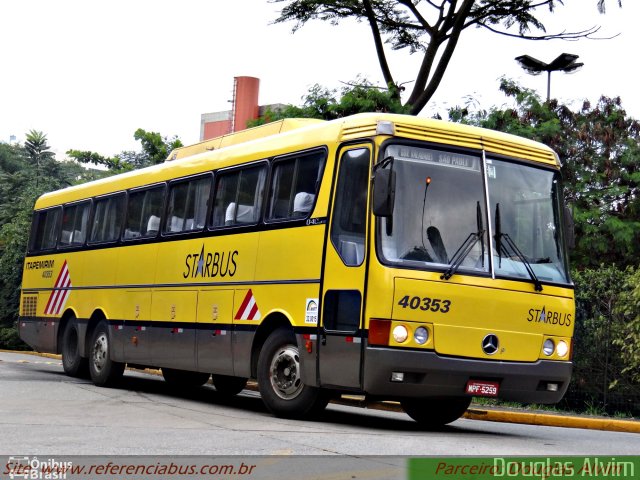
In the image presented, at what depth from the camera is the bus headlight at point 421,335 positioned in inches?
467

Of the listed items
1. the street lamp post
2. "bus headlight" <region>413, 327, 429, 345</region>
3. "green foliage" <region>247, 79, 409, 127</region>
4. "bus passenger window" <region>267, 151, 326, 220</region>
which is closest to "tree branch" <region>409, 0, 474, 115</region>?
"green foliage" <region>247, 79, 409, 127</region>

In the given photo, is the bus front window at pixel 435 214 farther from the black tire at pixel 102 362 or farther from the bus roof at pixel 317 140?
the black tire at pixel 102 362

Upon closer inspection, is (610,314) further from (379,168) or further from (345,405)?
(379,168)

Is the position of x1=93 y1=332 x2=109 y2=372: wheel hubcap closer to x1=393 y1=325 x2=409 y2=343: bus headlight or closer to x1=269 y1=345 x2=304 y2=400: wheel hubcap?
x1=269 y1=345 x2=304 y2=400: wheel hubcap

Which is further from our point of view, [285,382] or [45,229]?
[45,229]

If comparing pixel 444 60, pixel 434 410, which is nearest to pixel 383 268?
pixel 434 410

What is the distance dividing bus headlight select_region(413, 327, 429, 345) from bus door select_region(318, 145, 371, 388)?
0.57m

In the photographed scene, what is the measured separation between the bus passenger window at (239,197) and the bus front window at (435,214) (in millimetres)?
2799

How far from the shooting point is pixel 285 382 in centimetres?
1330

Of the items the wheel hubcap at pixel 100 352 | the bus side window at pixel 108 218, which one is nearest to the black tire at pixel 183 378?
the wheel hubcap at pixel 100 352

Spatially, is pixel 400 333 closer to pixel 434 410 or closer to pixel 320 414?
pixel 434 410

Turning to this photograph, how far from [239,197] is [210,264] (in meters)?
1.11

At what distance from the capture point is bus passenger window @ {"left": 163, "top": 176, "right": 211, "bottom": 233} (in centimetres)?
1612

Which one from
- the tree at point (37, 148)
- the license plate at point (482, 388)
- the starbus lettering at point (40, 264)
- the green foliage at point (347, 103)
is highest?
the tree at point (37, 148)
